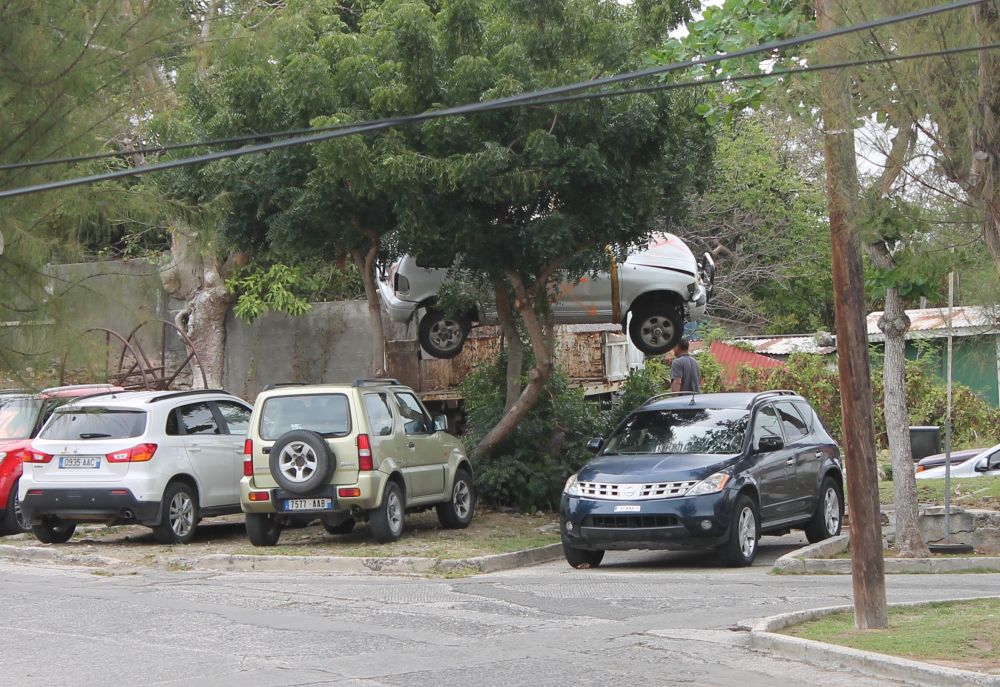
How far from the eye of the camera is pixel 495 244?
1680cm

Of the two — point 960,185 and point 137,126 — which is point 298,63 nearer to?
point 137,126

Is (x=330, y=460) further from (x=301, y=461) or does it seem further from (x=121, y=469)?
(x=121, y=469)

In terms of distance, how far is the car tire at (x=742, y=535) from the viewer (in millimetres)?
13586

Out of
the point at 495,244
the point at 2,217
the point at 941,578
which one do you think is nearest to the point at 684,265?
the point at 495,244

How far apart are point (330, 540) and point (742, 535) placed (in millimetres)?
5196

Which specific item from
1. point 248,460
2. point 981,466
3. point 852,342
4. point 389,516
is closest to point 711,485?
point 389,516

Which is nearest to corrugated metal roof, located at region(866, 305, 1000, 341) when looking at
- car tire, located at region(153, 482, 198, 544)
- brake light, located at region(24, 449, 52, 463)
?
car tire, located at region(153, 482, 198, 544)

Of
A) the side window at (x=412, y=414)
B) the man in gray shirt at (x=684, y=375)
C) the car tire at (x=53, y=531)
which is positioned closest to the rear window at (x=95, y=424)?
the car tire at (x=53, y=531)

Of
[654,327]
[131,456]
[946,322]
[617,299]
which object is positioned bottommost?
[131,456]

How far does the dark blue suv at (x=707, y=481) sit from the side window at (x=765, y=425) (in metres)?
0.02

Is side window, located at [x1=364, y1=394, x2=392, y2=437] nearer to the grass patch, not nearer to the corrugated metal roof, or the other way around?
the corrugated metal roof

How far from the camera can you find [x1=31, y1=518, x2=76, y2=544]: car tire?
623 inches

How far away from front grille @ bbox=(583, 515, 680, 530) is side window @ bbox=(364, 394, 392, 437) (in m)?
2.95

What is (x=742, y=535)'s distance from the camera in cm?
1382
